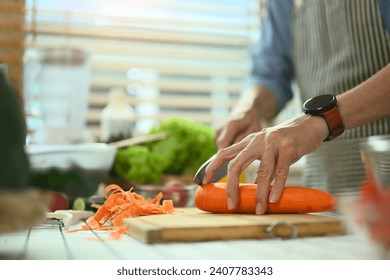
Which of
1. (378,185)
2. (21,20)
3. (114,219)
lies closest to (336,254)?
(378,185)

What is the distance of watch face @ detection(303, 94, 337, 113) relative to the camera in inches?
30.1

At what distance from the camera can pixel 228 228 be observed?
1.94ft

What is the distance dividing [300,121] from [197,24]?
109 centimetres

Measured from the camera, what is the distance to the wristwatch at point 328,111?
30.2 inches

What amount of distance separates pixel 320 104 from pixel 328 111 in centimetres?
2

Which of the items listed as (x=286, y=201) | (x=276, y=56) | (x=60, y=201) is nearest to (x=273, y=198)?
(x=286, y=201)

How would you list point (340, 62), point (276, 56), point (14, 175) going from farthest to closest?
point (276, 56) < point (340, 62) < point (14, 175)

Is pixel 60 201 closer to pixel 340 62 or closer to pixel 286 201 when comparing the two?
pixel 286 201

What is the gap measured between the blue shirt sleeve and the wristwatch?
50 cm

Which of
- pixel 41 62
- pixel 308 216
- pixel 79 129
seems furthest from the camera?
pixel 41 62

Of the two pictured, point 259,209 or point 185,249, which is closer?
point 185,249

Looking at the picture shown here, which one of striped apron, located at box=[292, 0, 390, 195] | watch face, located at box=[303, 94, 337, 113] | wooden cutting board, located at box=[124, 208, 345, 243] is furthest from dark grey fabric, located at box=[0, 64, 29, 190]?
striped apron, located at box=[292, 0, 390, 195]
